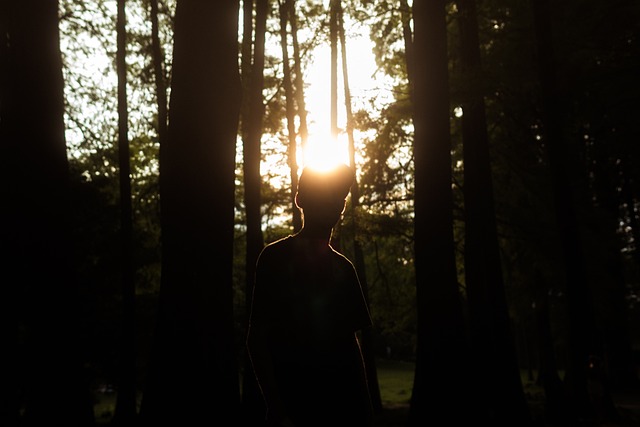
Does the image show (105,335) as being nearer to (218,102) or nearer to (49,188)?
(49,188)

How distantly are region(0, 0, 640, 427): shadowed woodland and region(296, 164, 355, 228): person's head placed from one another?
10.2 ft

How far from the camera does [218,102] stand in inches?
253

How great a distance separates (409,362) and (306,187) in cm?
7350

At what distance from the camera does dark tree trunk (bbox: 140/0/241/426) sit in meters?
5.96

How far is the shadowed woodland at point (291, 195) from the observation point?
6.34m

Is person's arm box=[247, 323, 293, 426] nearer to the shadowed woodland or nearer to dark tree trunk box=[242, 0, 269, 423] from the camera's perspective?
the shadowed woodland

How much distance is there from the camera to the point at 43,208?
8.16m

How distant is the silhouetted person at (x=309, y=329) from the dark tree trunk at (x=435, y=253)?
869cm

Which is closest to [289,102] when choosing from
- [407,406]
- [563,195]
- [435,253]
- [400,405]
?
[563,195]

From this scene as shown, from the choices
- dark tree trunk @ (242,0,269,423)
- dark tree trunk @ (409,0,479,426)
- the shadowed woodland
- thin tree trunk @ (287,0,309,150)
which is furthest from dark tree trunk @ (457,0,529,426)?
thin tree trunk @ (287,0,309,150)

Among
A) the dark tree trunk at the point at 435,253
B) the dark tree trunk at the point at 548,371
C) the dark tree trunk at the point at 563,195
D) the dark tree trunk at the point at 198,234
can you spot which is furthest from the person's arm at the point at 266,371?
the dark tree trunk at the point at 548,371

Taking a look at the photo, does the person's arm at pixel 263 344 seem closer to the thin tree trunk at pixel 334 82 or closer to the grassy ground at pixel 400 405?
the grassy ground at pixel 400 405

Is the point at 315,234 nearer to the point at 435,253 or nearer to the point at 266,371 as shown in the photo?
the point at 266,371

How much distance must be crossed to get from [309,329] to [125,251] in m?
18.6
